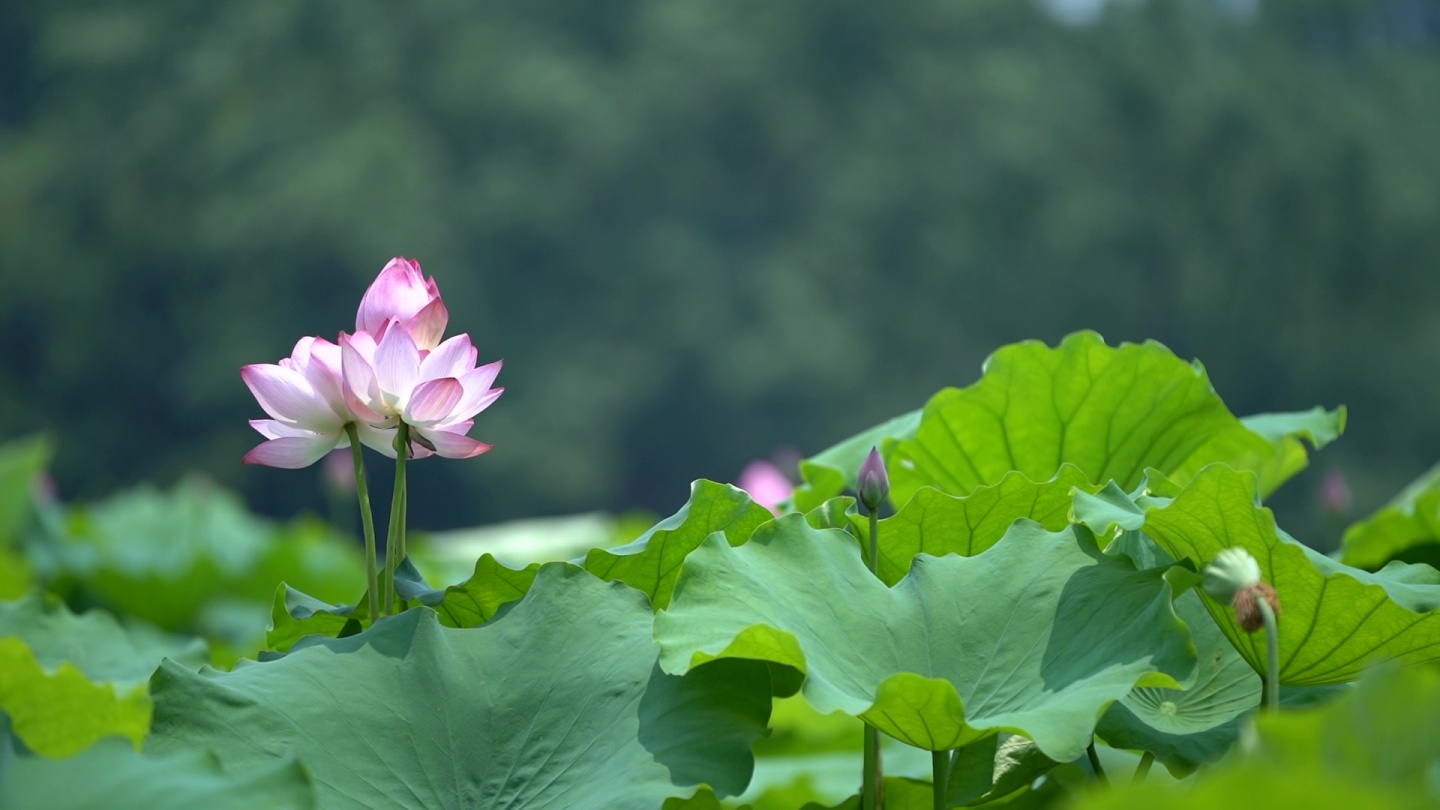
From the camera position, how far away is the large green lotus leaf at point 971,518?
748 mm

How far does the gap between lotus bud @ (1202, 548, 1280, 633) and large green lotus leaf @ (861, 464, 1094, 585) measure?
21 centimetres

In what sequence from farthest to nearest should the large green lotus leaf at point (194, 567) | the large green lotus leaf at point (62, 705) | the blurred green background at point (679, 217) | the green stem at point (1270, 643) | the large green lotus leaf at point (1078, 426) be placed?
the blurred green background at point (679, 217) → the large green lotus leaf at point (194, 567) → the large green lotus leaf at point (1078, 426) → the large green lotus leaf at point (62, 705) → the green stem at point (1270, 643)

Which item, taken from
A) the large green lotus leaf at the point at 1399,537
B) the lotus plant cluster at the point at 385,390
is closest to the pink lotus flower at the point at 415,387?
the lotus plant cluster at the point at 385,390

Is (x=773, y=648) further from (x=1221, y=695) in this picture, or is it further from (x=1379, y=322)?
(x=1379, y=322)

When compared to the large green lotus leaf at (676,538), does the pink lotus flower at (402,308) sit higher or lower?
higher

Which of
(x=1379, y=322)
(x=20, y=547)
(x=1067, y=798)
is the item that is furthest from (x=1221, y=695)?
(x=1379, y=322)

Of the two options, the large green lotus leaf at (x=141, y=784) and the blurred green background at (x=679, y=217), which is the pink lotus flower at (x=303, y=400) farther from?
the blurred green background at (x=679, y=217)

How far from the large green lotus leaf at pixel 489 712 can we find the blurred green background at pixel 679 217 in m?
15.6

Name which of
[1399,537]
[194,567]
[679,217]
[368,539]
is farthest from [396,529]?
[679,217]

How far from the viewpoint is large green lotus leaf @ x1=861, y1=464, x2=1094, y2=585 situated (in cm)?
75

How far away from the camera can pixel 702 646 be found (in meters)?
0.59

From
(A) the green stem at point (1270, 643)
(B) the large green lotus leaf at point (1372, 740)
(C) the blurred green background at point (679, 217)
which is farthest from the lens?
(C) the blurred green background at point (679, 217)

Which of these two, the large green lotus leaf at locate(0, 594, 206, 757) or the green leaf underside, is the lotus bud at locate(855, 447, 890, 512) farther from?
the large green lotus leaf at locate(0, 594, 206, 757)

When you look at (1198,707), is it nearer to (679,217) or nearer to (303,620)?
(303,620)
